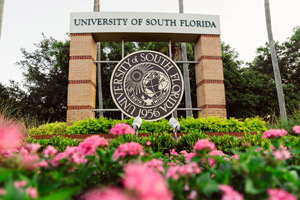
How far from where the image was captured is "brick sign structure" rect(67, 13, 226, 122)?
10.0m

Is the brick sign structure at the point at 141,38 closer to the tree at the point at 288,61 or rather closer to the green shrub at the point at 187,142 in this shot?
the green shrub at the point at 187,142

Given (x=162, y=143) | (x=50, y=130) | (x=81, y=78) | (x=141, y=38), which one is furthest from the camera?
(x=141, y=38)

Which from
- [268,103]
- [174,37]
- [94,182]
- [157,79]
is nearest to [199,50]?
[174,37]

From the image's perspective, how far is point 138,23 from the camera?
10531mm

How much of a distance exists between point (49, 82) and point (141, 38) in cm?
1529

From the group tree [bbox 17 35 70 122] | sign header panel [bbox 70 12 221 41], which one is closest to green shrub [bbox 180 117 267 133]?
sign header panel [bbox 70 12 221 41]

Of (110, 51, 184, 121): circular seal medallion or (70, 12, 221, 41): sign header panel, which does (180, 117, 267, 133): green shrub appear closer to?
(110, 51, 184, 121): circular seal medallion

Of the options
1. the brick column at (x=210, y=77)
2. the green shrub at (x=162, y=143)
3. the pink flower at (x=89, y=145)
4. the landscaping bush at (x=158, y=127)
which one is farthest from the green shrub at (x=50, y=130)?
the pink flower at (x=89, y=145)

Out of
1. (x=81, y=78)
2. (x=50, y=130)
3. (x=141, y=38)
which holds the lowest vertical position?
(x=50, y=130)

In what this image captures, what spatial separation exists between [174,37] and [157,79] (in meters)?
2.55

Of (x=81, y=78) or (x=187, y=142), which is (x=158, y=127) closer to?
(x=187, y=142)

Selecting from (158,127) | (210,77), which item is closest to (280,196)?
(158,127)

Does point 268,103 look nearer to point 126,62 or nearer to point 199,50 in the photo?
point 199,50

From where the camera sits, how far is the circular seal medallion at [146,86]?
9625mm
